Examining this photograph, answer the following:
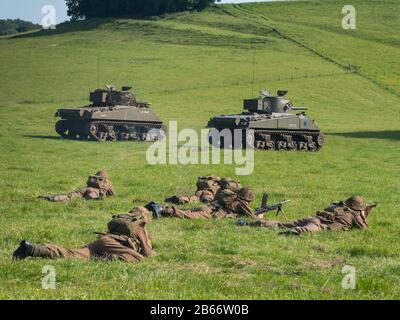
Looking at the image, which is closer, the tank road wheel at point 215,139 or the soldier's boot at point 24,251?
the soldier's boot at point 24,251

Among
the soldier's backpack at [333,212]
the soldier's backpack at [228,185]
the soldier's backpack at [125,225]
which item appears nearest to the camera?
the soldier's backpack at [125,225]

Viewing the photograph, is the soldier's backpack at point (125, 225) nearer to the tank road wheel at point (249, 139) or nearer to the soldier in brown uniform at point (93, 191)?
the soldier in brown uniform at point (93, 191)

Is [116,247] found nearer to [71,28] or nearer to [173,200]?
[173,200]

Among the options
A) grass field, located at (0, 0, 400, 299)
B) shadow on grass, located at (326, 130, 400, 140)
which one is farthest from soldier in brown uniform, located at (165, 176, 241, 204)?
shadow on grass, located at (326, 130, 400, 140)

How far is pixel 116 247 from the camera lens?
512 inches

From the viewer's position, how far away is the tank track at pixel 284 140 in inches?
1711

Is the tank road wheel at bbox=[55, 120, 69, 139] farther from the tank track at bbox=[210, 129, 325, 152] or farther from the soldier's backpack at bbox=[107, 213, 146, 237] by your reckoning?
the soldier's backpack at bbox=[107, 213, 146, 237]

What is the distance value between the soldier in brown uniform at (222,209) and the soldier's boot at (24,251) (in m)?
5.51

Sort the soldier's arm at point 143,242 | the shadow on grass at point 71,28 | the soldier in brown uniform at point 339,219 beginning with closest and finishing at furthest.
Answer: the soldier's arm at point 143,242, the soldier in brown uniform at point 339,219, the shadow on grass at point 71,28

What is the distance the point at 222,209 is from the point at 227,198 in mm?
267

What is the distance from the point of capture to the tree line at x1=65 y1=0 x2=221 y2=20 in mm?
121438

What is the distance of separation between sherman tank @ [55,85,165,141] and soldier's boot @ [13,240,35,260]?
111 feet

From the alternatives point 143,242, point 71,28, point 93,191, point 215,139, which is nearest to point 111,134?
point 215,139

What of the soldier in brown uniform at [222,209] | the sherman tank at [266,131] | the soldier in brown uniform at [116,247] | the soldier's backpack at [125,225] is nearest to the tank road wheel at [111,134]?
A: the sherman tank at [266,131]
